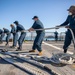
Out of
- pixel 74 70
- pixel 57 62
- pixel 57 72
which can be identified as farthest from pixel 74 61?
pixel 57 72

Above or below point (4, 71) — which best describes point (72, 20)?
above

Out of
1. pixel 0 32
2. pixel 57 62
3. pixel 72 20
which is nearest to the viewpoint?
pixel 57 62

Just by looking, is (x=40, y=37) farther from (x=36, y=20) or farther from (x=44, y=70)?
(x=44, y=70)

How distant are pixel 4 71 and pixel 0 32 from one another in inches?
724

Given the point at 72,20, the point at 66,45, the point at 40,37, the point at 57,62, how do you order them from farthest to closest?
the point at 40,37 < the point at 66,45 < the point at 72,20 < the point at 57,62

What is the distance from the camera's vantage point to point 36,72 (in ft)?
20.2

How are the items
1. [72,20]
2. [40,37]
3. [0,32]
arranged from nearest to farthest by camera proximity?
[72,20]
[40,37]
[0,32]

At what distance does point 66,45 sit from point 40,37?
6.32 feet

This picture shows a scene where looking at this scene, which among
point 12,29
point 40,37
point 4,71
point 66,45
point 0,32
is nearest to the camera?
point 4,71

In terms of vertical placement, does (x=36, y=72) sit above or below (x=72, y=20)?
below

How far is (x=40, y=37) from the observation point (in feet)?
36.3

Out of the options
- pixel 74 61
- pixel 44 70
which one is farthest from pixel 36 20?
pixel 44 70

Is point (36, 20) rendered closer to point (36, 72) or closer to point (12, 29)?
point (36, 72)

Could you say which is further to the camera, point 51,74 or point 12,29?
point 12,29
